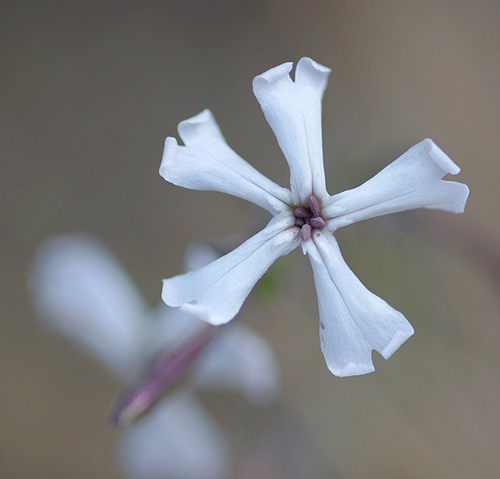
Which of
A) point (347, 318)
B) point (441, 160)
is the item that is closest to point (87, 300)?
point (347, 318)

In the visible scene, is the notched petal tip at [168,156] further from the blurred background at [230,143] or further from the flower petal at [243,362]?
the blurred background at [230,143]

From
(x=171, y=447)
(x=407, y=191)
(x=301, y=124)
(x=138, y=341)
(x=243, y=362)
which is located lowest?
(x=171, y=447)

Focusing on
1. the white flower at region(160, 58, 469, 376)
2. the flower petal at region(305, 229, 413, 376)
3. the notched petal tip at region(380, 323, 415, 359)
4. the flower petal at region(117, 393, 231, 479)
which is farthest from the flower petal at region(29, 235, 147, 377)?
the notched petal tip at region(380, 323, 415, 359)

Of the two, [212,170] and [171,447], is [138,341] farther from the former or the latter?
[212,170]

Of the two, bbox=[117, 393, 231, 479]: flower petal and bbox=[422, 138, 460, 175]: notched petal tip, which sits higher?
bbox=[422, 138, 460, 175]: notched petal tip

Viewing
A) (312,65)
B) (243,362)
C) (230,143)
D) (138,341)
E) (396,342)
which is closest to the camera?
(396,342)

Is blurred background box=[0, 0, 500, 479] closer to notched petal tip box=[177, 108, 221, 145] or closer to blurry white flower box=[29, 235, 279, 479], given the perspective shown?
blurry white flower box=[29, 235, 279, 479]
